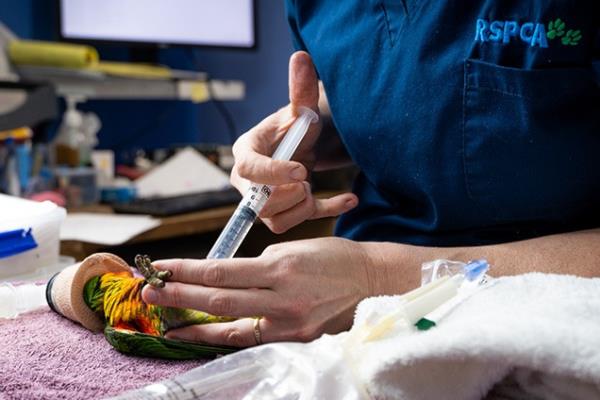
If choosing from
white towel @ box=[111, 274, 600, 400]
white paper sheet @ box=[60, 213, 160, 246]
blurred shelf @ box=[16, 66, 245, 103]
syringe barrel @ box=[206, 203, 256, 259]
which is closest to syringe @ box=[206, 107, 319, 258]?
syringe barrel @ box=[206, 203, 256, 259]

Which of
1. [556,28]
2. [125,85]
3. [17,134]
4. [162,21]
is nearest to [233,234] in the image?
[556,28]

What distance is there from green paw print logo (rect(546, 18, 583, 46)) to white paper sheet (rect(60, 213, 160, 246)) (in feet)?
3.15

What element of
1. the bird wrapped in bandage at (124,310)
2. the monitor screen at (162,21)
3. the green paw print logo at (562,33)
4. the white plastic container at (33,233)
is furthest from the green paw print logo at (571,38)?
the monitor screen at (162,21)

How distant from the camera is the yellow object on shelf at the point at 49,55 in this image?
1833mm

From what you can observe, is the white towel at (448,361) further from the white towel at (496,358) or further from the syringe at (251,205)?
the syringe at (251,205)

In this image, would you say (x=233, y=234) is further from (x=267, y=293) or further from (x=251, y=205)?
(x=267, y=293)

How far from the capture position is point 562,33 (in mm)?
727

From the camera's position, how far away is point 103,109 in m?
2.29

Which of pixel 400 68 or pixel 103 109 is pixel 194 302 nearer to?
pixel 400 68

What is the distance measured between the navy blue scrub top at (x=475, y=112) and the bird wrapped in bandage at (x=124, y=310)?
0.99ft

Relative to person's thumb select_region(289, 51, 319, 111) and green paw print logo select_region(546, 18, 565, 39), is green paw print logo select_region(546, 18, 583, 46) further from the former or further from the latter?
person's thumb select_region(289, 51, 319, 111)

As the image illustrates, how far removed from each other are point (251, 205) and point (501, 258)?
0.25 metres

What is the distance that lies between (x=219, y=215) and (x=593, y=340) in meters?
1.36

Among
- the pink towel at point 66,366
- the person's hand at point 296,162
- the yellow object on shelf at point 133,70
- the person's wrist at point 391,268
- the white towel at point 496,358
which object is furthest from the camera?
the yellow object on shelf at point 133,70
